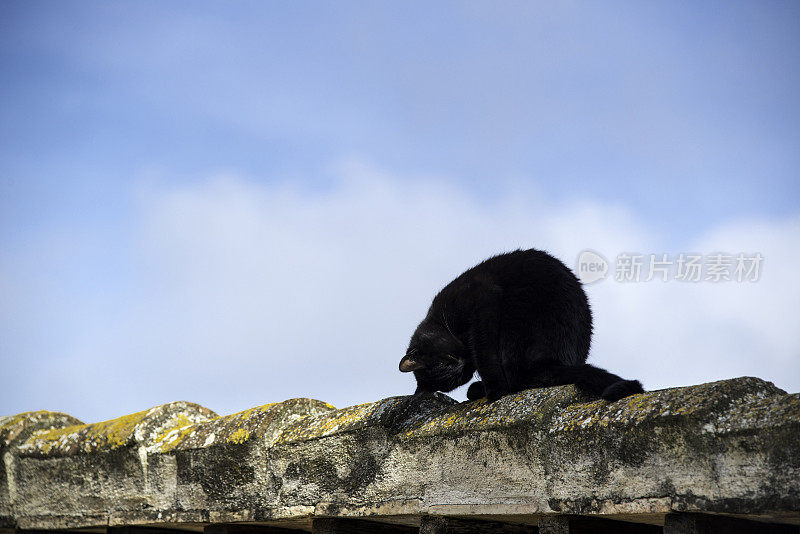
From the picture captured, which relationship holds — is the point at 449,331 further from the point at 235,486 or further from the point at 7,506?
the point at 7,506

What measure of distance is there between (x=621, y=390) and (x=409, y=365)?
1.36 m

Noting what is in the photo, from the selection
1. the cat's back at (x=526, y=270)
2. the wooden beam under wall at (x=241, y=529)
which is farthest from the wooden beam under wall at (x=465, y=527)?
the cat's back at (x=526, y=270)

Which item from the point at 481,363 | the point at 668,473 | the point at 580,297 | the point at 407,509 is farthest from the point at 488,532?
the point at 580,297

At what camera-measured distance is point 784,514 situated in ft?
8.25

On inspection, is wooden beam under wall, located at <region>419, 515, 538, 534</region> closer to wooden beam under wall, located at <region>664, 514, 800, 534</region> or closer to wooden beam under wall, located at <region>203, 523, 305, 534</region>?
wooden beam under wall, located at <region>664, 514, 800, 534</region>

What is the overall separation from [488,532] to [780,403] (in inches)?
59.5

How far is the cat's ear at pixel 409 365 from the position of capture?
422cm

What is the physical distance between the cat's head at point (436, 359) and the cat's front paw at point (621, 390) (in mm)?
1120

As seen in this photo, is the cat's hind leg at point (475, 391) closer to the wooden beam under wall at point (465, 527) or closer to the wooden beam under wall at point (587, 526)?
the wooden beam under wall at point (465, 527)

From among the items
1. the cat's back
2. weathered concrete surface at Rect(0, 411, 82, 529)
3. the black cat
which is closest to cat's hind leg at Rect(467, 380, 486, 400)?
the black cat

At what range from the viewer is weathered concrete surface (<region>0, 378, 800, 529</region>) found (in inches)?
102

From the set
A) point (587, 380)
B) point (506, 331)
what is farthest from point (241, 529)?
point (587, 380)

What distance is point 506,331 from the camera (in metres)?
3.98

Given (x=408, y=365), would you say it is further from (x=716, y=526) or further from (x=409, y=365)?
(x=716, y=526)
